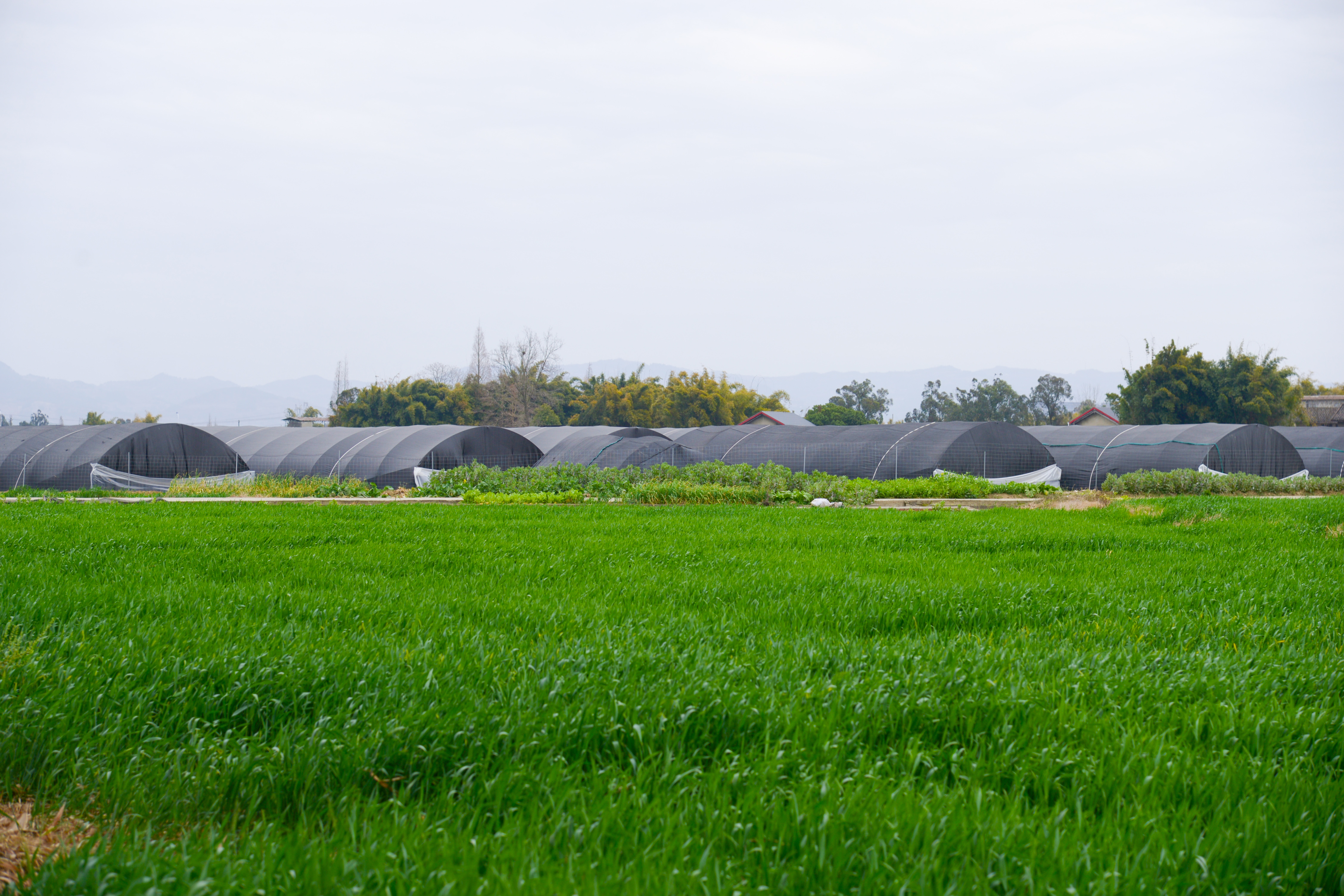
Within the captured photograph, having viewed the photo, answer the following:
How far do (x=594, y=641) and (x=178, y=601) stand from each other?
2.61m

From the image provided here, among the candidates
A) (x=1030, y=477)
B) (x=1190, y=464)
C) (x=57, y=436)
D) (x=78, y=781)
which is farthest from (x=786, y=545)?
(x=57, y=436)

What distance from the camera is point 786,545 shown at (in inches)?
348

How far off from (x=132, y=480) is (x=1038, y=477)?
2595cm

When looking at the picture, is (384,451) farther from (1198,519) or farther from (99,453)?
(1198,519)

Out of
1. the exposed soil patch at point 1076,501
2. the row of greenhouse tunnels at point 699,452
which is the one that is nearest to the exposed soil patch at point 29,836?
the exposed soil patch at point 1076,501

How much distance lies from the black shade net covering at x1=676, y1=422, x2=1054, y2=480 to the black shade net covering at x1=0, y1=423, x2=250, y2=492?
1550 cm

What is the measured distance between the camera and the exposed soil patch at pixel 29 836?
86.1 inches

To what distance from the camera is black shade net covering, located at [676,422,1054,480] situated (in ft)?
78.2

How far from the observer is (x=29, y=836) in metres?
2.48

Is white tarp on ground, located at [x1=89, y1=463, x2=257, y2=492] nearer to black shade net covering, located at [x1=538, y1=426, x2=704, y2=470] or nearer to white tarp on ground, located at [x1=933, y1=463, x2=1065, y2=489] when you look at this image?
black shade net covering, located at [x1=538, y1=426, x2=704, y2=470]

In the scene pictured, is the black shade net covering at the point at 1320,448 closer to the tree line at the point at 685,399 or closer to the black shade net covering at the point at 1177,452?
the black shade net covering at the point at 1177,452

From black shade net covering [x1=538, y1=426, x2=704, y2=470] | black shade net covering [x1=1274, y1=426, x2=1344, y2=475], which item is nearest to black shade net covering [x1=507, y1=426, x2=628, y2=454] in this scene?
black shade net covering [x1=538, y1=426, x2=704, y2=470]

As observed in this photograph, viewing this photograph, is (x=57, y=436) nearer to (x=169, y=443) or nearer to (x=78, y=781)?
(x=169, y=443)

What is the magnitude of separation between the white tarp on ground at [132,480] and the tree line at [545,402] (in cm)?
3185
